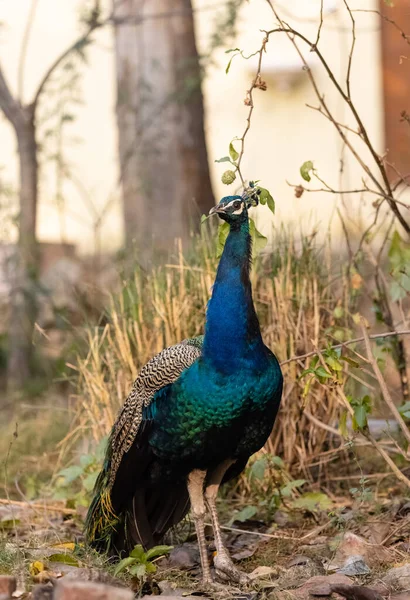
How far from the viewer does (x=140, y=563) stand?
A: 347 cm

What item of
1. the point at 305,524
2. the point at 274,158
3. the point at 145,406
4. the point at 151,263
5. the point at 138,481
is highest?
the point at 274,158

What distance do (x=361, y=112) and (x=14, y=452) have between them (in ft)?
22.8

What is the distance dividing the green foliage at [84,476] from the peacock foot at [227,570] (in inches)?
36.4

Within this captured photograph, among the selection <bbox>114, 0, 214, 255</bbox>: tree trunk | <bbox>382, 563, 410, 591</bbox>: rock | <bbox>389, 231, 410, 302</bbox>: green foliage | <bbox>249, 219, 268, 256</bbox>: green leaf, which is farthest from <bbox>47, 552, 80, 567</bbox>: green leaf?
<bbox>114, 0, 214, 255</bbox>: tree trunk

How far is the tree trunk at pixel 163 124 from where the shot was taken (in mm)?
7609

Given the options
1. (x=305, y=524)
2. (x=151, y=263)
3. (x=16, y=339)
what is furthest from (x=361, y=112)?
(x=305, y=524)

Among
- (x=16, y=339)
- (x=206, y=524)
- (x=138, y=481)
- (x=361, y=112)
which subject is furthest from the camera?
(x=361, y=112)

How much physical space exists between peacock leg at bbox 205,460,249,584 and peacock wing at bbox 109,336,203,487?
1.17 ft

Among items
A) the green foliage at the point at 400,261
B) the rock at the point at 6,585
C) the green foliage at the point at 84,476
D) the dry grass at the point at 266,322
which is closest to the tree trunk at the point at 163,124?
the dry grass at the point at 266,322

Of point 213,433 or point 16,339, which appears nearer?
point 213,433

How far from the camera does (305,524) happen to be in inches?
164

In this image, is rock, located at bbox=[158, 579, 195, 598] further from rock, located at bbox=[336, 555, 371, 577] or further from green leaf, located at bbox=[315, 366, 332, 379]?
green leaf, located at bbox=[315, 366, 332, 379]

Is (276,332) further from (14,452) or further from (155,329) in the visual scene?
(14,452)

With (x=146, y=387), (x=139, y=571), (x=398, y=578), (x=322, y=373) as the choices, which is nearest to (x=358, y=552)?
(x=398, y=578)
